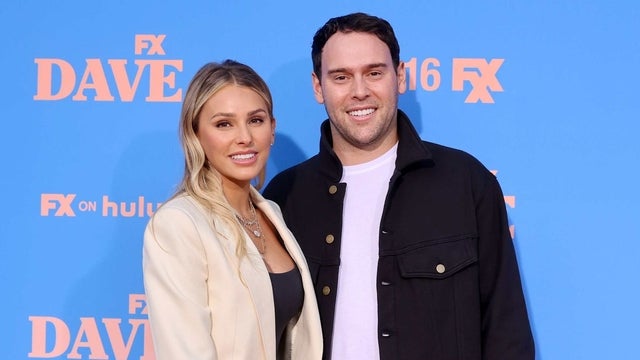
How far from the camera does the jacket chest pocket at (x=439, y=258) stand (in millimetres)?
1823

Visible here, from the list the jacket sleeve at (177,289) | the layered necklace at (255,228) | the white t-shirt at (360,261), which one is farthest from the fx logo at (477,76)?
the jacket sleeve at (177,289)

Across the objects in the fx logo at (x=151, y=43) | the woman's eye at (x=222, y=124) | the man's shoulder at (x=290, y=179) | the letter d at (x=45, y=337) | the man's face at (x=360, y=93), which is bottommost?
the letter d at (x=45, y=337)

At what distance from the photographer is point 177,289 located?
153cm

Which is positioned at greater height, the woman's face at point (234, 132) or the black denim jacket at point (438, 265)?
the woman's face at point (234, 132)

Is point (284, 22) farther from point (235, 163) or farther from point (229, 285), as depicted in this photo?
point (229, 285)

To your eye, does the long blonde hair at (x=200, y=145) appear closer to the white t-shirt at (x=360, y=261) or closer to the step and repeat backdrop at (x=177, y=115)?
the white t-shirt at (x=360, y=261)

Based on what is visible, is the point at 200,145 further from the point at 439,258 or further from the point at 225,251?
the point at 439,258

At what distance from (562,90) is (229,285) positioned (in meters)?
1.31

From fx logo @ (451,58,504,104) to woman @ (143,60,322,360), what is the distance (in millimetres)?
790

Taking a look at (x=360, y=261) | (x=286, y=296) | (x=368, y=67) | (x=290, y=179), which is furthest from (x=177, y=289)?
(x=368, y=67)

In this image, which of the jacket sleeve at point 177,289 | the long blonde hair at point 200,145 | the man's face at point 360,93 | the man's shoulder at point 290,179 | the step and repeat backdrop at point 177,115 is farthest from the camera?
the step and repeat backdrop at point 177,115

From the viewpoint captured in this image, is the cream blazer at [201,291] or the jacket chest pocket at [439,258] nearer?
the cream blazer at [201,291]

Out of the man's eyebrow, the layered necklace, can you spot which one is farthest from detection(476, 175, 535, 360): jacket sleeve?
the layered necklace

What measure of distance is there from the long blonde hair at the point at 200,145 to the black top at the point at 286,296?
0.15 meters
